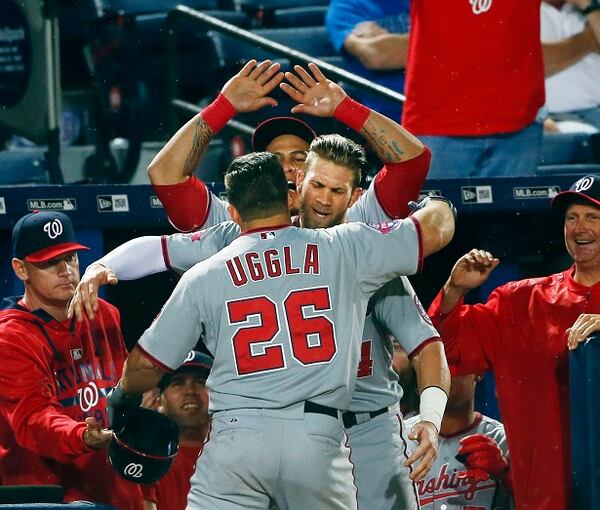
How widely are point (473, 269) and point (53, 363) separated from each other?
1486mm

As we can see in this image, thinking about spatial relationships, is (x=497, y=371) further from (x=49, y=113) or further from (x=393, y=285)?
(x=49, y=113)

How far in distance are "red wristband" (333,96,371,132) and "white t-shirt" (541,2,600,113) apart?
235 centimetres

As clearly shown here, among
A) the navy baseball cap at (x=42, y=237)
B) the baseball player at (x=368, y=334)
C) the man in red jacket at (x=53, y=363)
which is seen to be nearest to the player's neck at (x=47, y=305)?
the man in red jacket at (x=53, y=363)

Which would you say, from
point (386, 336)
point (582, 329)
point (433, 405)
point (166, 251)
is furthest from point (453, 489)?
point (166, 251)

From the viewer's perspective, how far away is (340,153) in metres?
4.31

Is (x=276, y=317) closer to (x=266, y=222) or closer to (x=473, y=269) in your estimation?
(x=266, y=222)

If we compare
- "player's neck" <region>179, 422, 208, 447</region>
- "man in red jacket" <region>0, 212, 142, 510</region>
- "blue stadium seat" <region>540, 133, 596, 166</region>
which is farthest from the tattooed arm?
"blue stadium seat" <region>540, 133, 596, 166</region>

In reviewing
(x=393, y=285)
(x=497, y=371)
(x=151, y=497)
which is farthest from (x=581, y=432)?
(x=151, y=497)

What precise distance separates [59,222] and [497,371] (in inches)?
64.0

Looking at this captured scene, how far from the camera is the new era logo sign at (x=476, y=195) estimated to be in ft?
18.1

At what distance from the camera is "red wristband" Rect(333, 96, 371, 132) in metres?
4.41

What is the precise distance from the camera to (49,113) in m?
5.86

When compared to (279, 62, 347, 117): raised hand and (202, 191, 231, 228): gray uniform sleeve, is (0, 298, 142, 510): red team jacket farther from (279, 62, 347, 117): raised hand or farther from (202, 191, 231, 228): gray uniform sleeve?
(279, 62, 347, 117): raised hand

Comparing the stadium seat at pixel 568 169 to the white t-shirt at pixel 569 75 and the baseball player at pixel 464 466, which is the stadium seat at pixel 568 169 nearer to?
the white t-shirt at pixel 569 75
